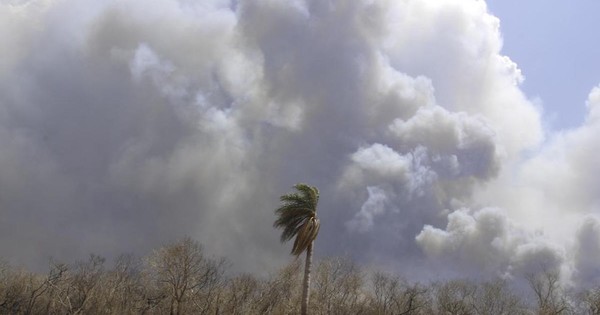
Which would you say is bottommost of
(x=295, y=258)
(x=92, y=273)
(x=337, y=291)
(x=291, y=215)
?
(x=295, y=258)

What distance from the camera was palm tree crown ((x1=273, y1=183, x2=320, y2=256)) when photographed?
2964 centimetres

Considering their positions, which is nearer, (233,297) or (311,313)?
(311,313)

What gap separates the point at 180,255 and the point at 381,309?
31.7m

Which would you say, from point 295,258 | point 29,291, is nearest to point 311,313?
point 295,258

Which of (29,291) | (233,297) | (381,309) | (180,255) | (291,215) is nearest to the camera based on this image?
(291,215)

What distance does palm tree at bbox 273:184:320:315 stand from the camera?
29531 mm

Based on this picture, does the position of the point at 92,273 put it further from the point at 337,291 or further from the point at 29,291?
the point at 337,291

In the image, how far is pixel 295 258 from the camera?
98.5ft

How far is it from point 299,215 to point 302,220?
0.32 meters

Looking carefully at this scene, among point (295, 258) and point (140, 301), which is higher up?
point (140, 301)

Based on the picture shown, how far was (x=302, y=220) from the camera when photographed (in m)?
30.0

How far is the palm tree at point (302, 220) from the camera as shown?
96.9ft

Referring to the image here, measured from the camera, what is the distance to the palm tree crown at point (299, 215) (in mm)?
29641

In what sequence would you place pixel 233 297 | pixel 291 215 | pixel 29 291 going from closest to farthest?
pixel 291 215 < pixel 233 297 < pixel 29 291
